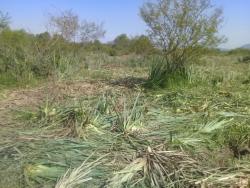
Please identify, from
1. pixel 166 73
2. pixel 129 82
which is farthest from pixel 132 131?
pixel 129 82

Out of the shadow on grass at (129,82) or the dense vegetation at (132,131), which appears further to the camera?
the shadow on grass at (129,82)

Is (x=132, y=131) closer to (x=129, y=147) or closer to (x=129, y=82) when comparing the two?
(x=129, y=147)

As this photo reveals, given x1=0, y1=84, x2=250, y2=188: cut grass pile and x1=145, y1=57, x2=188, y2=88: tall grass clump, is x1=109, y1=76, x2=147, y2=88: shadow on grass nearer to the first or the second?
x1=145, y1=57, x2=188, y2=88: tall grass clump

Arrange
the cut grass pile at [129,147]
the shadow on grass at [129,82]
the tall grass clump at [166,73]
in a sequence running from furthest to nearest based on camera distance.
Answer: the shadow on grass at [129,82] < the tall grass clump at [166,73] < the cut grass pile at [129,147]

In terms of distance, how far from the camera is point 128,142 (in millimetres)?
5828

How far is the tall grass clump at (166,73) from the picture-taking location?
34.1 ft

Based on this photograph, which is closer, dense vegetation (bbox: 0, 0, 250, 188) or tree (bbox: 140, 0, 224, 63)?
dense vegetation (bbox: 0, 0, 250, 188)

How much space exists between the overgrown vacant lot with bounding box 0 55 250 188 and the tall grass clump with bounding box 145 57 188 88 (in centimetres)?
146

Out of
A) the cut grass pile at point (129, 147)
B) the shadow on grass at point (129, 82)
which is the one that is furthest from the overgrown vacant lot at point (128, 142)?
the shadow on grass at point (129, 82)

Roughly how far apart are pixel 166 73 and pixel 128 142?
194 inches

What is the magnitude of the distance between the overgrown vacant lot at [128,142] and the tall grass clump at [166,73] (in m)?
1.46

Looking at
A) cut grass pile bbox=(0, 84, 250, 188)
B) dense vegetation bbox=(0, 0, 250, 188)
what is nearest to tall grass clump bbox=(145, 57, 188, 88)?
dense vegetation bbox=(0, 0, 250, 188)

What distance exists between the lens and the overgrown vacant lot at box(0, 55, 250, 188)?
5.00m

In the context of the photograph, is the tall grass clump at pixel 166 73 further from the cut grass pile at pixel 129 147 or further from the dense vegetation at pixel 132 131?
the cut grass pile at pixel 129 147
